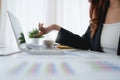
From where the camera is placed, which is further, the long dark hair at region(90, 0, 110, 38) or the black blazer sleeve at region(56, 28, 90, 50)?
the long dark hair at region(90, 0, 110, 38)

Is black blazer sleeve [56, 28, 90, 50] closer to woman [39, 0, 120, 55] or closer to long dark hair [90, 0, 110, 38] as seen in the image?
woman [39, 0, 120, 55]

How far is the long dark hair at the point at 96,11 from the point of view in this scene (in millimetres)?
1337

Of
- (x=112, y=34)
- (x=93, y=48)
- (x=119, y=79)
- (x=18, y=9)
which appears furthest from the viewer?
(x=18, y=9)

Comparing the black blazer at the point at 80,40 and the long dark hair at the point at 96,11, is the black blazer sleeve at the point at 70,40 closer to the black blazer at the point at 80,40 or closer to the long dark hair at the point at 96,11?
the black blazer at the point at 80,40

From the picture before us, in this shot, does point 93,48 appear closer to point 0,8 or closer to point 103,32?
point 103,32

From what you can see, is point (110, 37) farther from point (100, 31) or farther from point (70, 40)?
point (70, 40)

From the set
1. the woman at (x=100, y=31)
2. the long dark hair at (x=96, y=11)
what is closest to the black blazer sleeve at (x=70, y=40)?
the woman at (x=100, y=31)

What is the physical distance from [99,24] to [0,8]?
6.14 feet

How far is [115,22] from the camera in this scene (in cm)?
126

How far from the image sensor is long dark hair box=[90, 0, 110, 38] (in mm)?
1337

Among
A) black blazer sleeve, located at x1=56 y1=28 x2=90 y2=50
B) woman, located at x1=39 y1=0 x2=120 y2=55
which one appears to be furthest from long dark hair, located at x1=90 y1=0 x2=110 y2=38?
black blazer sleeve, located at x1=56 y1=28 x2=90 y2=50

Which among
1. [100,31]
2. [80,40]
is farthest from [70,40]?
[100,31]

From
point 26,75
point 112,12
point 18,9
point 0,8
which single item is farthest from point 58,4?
point 26,75

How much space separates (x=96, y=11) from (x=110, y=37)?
266mm
